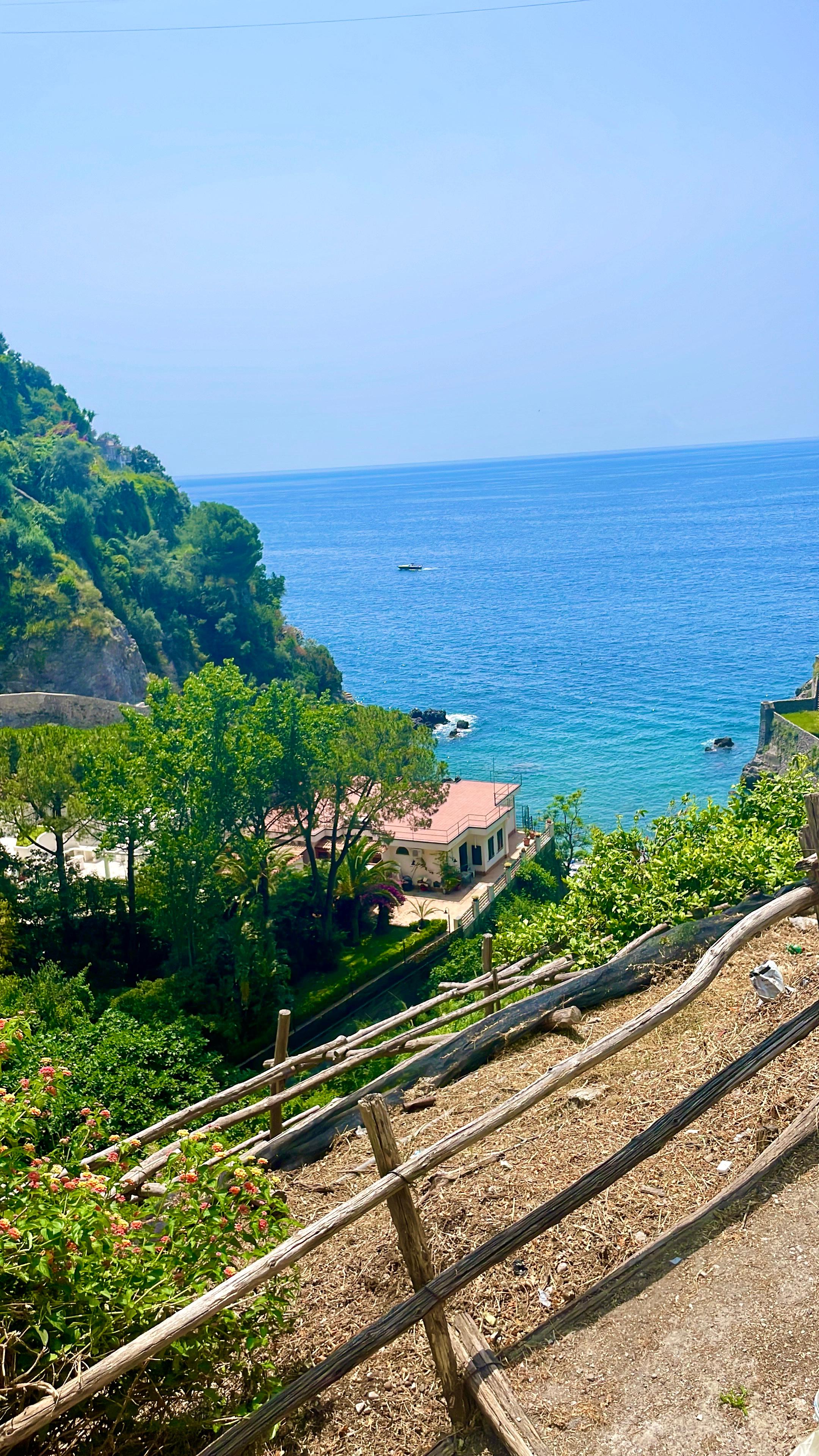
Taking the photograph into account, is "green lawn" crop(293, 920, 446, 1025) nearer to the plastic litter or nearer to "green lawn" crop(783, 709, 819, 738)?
"green lawn" crop(783, 709, 819, 738)

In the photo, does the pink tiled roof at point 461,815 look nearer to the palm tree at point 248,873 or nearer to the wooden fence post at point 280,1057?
the palm tree at point 248,873

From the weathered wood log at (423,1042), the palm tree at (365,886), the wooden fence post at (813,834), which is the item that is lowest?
the palm tree at (365,886)

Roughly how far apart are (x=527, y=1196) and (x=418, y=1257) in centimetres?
131

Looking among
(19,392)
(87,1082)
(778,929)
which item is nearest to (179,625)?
(19,392)

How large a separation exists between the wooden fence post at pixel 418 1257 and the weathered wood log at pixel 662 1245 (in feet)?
1.02

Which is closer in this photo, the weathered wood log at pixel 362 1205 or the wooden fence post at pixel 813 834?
the weathered wood log at pixel 362 1205

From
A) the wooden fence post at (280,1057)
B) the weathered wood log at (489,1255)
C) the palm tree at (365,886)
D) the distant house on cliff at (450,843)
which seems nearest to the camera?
the weathered wood log at (489,1255)

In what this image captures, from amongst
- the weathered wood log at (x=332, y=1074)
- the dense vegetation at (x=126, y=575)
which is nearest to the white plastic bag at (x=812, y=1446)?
the weathered wood log at (x=332, y=1074)

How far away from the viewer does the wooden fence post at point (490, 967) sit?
396 inches

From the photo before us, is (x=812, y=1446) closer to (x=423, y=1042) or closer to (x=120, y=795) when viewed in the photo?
(x=423, y=1042)

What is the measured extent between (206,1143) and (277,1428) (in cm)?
123

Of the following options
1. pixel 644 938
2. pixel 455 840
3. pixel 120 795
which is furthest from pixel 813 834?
pixel 455 840

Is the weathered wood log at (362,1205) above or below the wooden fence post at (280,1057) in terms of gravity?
above

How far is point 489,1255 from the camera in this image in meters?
4.38
